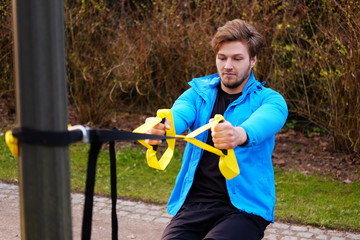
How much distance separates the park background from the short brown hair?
3122 mm

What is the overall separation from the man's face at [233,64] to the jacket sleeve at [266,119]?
17cm

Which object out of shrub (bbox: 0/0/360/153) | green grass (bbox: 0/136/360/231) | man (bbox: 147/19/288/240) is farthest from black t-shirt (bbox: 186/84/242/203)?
shrub (bbox: 0/0/360/153)

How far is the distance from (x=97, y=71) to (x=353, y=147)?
159 inches

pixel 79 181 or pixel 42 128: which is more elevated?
pixel 42 128

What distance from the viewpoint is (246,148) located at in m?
2.90

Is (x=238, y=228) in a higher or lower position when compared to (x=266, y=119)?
lower

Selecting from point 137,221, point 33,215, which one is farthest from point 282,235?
point 33,215

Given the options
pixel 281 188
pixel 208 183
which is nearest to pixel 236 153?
pixel 208 183

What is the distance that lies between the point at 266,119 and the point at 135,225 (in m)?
2.64

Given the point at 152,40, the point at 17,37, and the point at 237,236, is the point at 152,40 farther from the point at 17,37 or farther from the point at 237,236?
the point at 17,37

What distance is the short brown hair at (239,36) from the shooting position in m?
3.05

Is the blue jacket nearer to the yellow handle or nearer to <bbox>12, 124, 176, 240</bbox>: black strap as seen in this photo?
the yellow handle

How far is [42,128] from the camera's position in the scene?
1285 mm

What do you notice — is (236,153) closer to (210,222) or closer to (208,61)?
(210,222)
